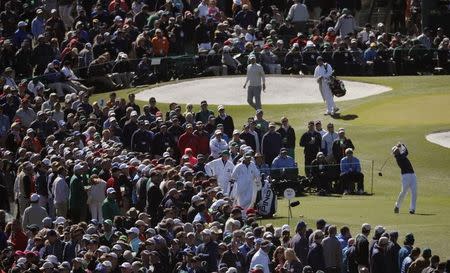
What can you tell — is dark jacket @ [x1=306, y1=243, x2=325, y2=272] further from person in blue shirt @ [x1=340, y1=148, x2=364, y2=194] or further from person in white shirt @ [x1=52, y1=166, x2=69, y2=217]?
person in blue shirt @ [x1=340, y1=148, x2=364, y2=194]

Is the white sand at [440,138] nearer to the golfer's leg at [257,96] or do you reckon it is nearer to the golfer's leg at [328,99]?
the golfer's leg at [328,99]

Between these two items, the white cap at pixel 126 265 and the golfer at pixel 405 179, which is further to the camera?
the golfer at pixel 405 179

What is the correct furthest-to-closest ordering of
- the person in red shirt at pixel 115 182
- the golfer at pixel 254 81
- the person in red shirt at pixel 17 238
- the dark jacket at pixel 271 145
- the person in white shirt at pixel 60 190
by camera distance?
the golfer at pixel 254 81 → the dark jacket at pixel 271 145 → the person in white shirt at pixel 60 190 → the person in red shirt at pixel 115 182 → the person in red shirt at pixel 17 238

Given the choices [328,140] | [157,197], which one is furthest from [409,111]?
[157,197]

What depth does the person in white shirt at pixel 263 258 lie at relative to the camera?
102ft

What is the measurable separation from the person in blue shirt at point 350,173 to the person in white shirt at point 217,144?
10.7 feet

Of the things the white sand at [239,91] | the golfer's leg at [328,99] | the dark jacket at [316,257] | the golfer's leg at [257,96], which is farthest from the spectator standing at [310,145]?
the dark jacket at [316,257]

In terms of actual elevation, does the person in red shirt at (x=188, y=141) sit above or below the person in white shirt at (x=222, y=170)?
above

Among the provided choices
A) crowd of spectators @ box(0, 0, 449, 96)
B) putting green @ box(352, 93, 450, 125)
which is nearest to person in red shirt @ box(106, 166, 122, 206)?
crowd of spectators @ box(0, 0, 449, 96)

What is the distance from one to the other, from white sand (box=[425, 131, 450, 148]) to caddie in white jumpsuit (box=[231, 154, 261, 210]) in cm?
1048

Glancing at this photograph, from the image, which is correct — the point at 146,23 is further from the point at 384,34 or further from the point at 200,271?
the point at 200,271

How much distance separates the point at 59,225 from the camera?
34.5 metres

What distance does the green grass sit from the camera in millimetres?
38531

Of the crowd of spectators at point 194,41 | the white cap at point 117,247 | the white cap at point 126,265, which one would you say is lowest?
the white cap at point 126,265
